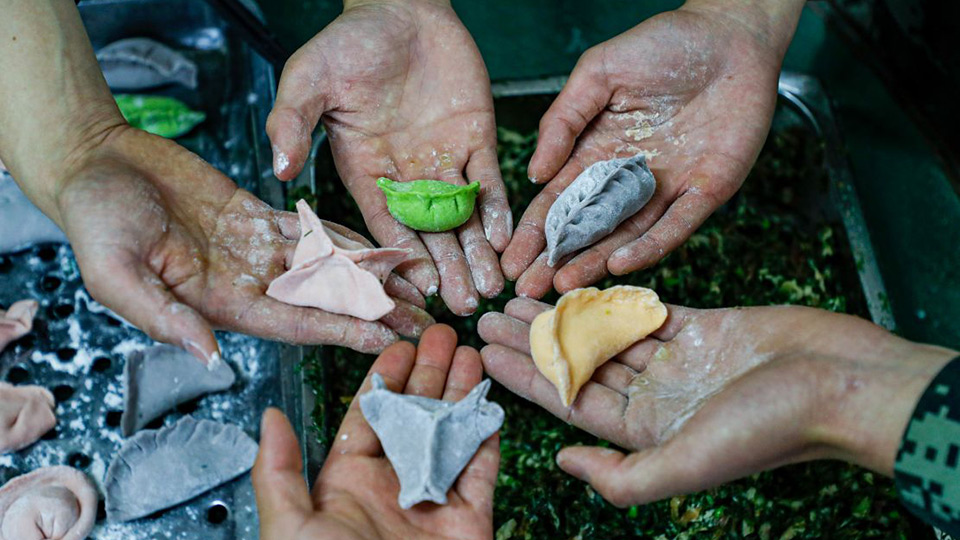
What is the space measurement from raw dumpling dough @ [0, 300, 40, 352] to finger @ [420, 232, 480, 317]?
5.14ft

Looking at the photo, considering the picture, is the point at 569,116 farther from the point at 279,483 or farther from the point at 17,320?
the point at 17,320

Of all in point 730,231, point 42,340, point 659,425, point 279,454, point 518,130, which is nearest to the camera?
point 279,454

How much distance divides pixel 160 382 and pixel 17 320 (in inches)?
24.6

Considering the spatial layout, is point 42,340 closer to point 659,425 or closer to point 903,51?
point 659,425

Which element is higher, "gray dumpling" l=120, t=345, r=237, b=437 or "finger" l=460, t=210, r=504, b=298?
"finger" l=460, t=210, r=504, b=298

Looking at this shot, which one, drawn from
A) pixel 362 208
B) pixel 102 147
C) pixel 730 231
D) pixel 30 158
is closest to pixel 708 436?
pixel 362 208

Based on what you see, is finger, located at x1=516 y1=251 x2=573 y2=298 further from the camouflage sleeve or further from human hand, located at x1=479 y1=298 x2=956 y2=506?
the camouflage sleeve

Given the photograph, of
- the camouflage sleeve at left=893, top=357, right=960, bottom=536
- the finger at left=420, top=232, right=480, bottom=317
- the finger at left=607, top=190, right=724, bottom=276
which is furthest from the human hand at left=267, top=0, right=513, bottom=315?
the camouflage sleeve at left=893, top=357, right=960, bottom=536

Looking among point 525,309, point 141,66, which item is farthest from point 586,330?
point 141,66

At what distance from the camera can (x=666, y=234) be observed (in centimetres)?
239

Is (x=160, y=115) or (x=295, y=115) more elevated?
(x=295, y=115)

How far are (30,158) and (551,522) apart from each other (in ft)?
6.73

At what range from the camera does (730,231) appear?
3213mm

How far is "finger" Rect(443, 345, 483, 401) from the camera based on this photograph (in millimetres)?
2131
